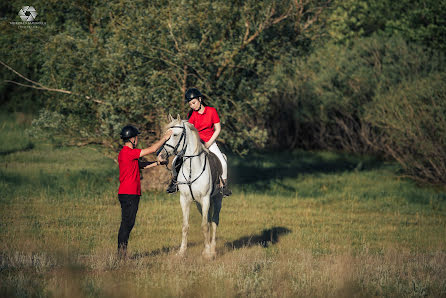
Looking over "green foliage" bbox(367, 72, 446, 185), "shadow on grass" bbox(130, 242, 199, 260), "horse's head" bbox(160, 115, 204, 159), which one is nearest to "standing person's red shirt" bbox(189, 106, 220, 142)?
"horse's head" bbox(160, 115, 204, 159)

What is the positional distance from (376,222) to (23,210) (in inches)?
411

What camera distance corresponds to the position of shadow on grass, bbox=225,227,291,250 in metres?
12.6

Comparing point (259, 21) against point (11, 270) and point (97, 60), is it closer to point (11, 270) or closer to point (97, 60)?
point (97, 60)

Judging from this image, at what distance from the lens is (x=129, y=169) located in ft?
30.6

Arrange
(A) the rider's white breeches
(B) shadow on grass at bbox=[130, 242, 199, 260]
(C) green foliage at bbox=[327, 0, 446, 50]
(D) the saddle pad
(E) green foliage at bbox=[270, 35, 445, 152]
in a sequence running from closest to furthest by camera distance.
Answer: (B) shadow on grass at bbox=[130, 242, 199, 260] → (D) the saddle pad → (A) the rider's white breeches → (E) green foliage at bbox=[270, 35, 445, 152] → (C) green foliage at bbox=[327, 0, 446, 50]

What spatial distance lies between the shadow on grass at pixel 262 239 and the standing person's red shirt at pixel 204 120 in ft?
8.80

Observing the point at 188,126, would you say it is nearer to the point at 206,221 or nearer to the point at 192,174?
the point at 192,174

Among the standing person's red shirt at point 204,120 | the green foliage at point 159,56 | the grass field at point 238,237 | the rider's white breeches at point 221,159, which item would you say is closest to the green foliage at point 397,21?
the green foliage at point 159,56

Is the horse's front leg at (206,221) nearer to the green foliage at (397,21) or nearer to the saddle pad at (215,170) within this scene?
the saddle pad at (215,170)

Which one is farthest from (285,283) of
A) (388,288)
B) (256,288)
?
(388,288)

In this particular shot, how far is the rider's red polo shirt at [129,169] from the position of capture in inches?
365

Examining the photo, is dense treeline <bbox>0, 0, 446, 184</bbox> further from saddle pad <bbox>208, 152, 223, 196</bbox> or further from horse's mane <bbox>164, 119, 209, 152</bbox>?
horse's mane <bbox>164, 119, 209, 152</bbox>

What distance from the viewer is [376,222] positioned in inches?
660

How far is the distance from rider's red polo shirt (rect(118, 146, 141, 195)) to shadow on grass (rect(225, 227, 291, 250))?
136 inches
